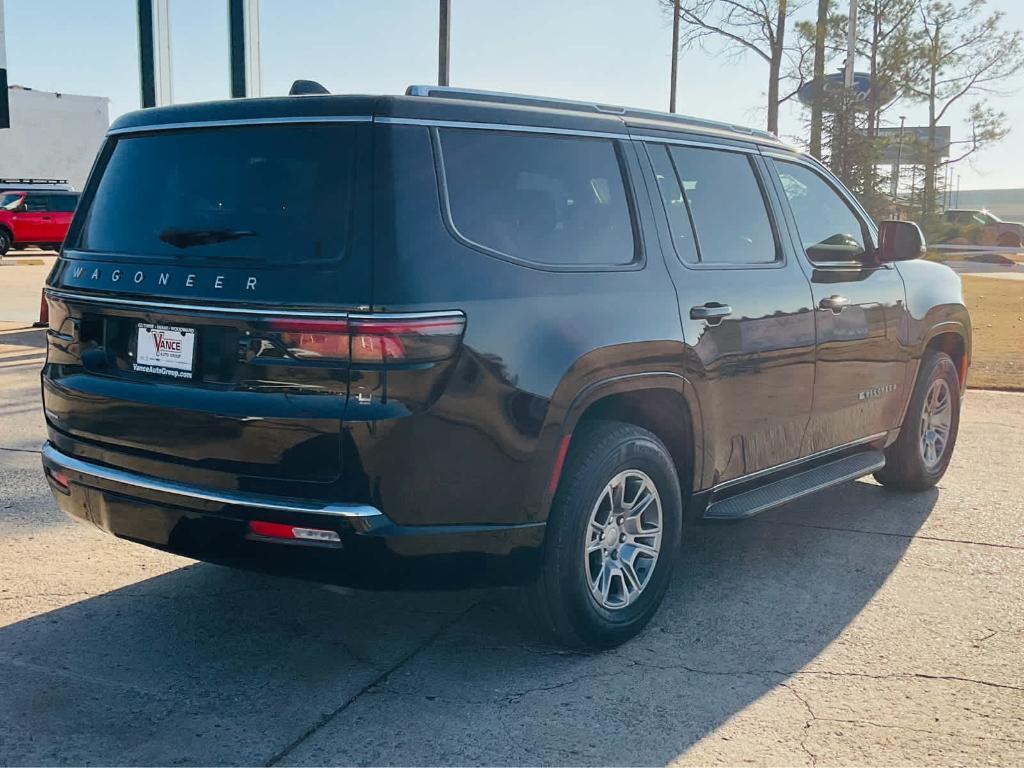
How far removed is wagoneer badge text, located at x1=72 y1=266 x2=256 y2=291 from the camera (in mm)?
3463

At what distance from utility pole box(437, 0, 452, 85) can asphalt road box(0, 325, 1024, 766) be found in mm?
12561

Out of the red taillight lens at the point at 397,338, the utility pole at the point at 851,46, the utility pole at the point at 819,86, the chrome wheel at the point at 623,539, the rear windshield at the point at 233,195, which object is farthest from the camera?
the utility pole at the point at 819,86

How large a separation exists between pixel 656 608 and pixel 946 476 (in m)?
3.40

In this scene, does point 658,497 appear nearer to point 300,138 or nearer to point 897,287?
point 300,138

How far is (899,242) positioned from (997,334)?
9.61 m

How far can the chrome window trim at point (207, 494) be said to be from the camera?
130 inches

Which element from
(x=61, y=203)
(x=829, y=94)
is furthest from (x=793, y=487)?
(x=61, y=203)

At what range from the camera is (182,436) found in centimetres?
351

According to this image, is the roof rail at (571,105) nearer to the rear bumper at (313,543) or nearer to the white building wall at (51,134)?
the rear bumper at (313,543)

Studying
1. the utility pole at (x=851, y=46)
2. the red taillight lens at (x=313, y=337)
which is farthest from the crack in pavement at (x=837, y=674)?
the utility pole at (x=851, y=46)

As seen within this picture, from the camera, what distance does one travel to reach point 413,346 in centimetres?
329

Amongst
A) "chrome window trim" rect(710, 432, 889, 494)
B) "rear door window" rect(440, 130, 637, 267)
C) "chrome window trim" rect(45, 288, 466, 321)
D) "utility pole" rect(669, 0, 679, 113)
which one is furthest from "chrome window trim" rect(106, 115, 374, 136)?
"utility pole" rect(669, 0, 679, 113)

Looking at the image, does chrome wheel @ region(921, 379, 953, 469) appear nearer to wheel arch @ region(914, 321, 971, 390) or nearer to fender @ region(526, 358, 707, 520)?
wheel arch @ region(914, 321, 971, 390)

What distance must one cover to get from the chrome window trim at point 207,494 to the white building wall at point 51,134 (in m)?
47.3
